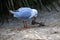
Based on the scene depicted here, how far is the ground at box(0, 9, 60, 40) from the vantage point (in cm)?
441

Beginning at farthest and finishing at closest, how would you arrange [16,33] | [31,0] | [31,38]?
1. [31,0]
2. [16,33]
3. [31,38]

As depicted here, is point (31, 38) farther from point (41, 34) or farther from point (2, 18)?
point (2, 18)

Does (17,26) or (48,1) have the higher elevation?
(48,1)

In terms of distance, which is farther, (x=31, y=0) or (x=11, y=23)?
(x=31, y=0)

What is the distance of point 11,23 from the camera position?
5.70 meters

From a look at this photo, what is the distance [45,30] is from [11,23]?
47.4 inches

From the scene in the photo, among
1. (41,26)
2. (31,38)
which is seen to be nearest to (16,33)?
(31,38)

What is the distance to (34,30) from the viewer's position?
4.89 metres

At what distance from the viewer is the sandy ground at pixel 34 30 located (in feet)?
14.5

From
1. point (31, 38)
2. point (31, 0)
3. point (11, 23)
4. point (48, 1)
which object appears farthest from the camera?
point (48, 1)

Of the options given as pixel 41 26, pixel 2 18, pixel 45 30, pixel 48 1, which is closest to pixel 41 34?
pixel 45 30

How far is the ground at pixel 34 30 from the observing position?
4409mm

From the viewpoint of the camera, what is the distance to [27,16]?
529 centimetres

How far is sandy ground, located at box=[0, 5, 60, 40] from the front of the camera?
14.5 feet
